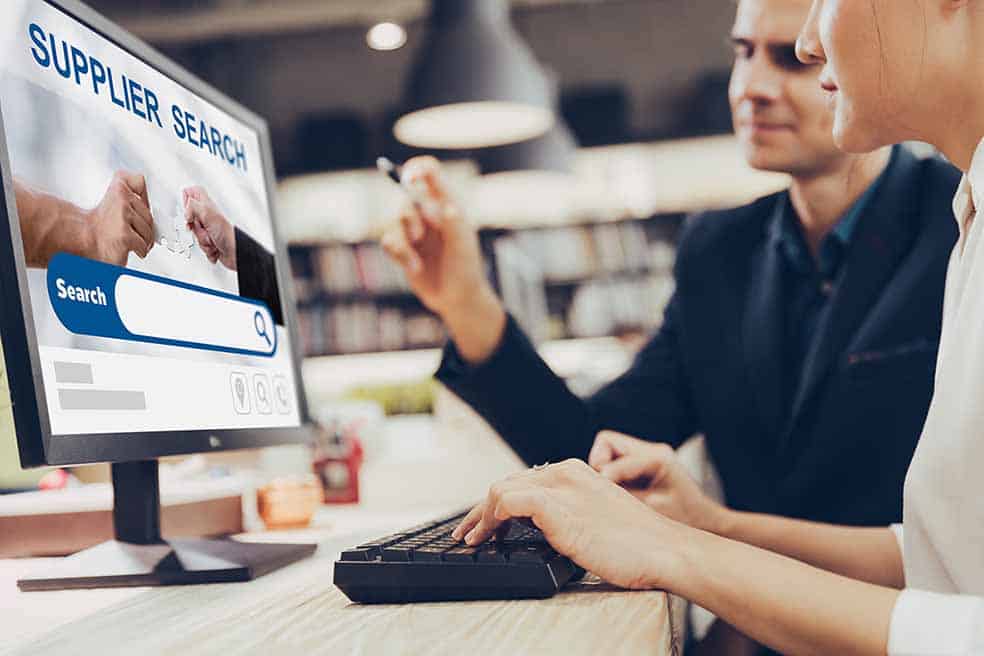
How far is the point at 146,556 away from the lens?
0.92 m

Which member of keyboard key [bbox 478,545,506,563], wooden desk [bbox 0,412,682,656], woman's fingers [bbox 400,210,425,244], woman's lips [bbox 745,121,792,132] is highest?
woman's lips [bbox 745,121,792,132]

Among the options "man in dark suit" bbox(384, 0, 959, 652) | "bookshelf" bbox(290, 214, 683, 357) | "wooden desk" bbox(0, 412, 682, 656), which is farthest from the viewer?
"bookshelf" bbox(290, 214, 683, 357)

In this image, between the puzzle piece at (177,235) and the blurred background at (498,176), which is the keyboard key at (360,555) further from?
the blurred background at (498,176)

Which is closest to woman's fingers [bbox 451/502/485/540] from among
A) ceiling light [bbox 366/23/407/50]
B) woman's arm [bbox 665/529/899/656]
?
woman's arm [bbox 665/529/899/656]

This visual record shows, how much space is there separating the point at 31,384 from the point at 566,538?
417 mm

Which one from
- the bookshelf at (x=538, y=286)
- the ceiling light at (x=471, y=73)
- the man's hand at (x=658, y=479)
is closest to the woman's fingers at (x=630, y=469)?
the man's hand at (x=658, y=479)

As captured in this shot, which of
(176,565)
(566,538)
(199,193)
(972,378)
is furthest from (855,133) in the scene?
(176,565)

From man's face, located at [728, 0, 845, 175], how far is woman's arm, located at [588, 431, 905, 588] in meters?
0.65

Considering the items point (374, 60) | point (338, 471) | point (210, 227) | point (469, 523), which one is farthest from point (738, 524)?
point (374, 60)

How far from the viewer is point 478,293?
1245mm

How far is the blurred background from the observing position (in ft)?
17.3

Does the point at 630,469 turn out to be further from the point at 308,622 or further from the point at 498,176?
the point at 498,176

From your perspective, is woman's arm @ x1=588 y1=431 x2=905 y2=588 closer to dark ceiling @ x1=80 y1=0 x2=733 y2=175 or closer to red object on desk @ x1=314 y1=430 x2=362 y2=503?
red object on desk @ x1=314 y1=430 x2=362 y2=503

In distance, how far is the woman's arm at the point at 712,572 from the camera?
2.15 ft
